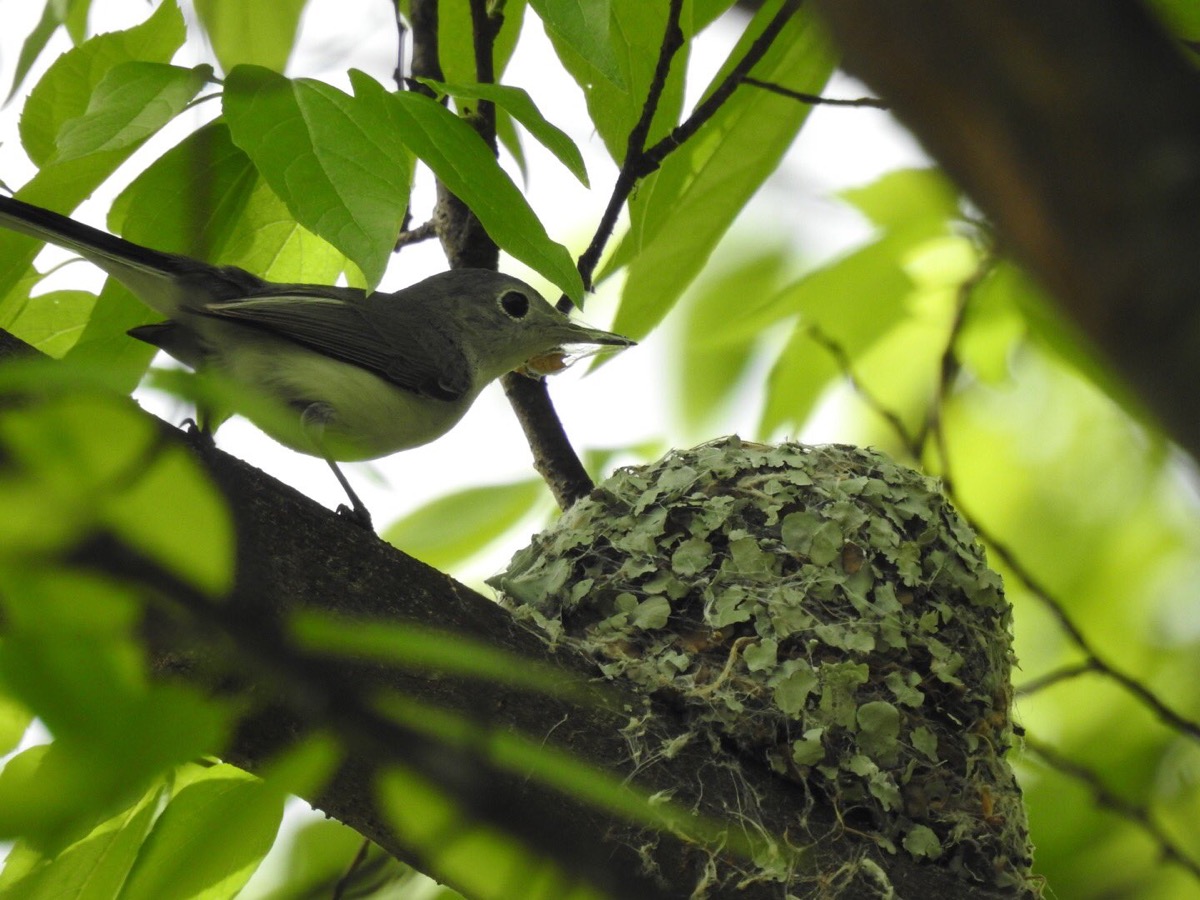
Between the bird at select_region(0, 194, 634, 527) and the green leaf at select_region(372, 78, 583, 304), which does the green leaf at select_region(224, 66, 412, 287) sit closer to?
the green leaf at select_region(372, 78, 583, 304)

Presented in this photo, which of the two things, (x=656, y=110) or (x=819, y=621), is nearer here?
(x=656, y=110)

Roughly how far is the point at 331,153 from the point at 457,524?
4.86ft

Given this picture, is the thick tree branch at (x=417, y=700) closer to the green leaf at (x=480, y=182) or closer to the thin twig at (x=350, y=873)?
the thin twig at (x=350, y=873)

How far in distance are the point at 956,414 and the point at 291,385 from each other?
1.74 m

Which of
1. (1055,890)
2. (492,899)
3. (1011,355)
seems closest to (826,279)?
(1011,355)

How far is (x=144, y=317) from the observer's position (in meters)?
2.46

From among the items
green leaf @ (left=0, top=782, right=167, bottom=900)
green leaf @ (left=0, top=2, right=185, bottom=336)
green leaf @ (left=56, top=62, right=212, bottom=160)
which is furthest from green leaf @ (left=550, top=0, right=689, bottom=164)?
green leaf @ (left=0, top=782, right=167, bottom=900)

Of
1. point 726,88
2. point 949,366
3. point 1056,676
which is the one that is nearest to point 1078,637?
point 1056,676

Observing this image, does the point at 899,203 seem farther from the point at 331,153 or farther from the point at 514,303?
the point at 331,153

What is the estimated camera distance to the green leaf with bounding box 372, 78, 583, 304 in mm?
1938

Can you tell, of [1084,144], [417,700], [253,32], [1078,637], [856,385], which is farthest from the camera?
[856,385]

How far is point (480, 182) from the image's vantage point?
1961mm

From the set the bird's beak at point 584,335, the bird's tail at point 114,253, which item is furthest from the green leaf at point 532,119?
the bird's beak at point 584,335

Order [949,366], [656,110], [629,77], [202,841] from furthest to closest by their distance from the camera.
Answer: [949,366] → [656,110] → [629,77] → [202,841]
